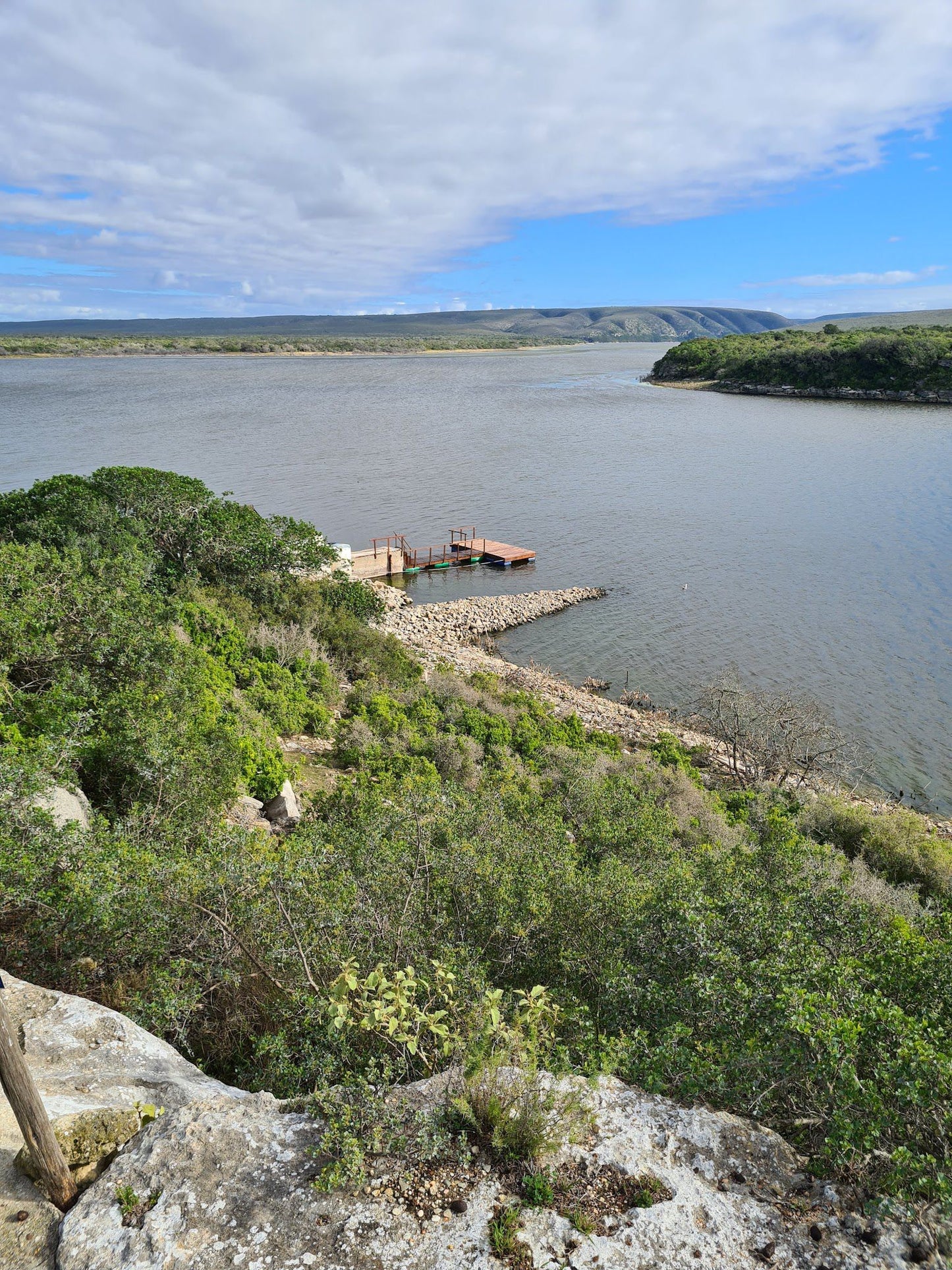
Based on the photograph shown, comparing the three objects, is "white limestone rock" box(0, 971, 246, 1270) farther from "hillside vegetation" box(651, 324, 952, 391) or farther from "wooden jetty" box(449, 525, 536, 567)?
"hillside vegetation" box(651, 324, 952, 391)

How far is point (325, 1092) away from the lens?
441 cm

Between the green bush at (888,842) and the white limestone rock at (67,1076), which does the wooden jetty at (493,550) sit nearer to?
the green bush at (888,842)

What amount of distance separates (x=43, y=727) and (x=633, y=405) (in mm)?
102386

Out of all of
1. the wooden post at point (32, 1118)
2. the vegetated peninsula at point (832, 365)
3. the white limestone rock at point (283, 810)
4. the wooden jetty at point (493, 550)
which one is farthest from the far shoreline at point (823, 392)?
the wooden post at point (32, 1118)

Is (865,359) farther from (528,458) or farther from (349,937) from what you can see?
(349,937)

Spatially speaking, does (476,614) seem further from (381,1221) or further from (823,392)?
(823,392)

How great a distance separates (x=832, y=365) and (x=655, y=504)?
81.3 metres

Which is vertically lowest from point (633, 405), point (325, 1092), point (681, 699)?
point (681, 699)

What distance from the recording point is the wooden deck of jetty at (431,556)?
38.5m

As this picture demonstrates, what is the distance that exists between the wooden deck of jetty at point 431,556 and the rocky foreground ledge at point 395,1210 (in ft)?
110

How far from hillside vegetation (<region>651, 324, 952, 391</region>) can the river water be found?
31.9ft

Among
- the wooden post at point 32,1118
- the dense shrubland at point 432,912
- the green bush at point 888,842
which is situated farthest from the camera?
the green bush at point 888,842

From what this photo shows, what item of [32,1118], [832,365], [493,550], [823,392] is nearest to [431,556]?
[493,550]

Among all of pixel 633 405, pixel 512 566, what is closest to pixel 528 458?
pixel 512 566
